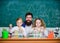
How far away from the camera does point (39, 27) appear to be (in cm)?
236

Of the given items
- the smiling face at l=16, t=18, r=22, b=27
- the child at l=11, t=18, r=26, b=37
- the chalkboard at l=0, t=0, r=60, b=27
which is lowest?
the child at l=11, t=18, r=26, b=37

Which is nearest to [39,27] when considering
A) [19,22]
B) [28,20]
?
[28,20]

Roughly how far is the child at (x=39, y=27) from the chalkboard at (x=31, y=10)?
67 millimetres

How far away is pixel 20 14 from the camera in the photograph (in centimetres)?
235

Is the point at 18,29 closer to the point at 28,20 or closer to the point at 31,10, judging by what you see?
the point at 28,20

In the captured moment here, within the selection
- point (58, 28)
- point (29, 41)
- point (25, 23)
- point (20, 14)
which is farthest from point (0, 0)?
point (58, 28)

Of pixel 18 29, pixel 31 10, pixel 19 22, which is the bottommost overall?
pixel 18 29

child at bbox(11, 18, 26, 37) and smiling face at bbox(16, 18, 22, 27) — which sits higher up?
smiling face at bbox(16, 18, 22, 27)

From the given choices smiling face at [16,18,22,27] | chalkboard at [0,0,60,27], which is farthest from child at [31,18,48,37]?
smiling face at [16,18,22,27]

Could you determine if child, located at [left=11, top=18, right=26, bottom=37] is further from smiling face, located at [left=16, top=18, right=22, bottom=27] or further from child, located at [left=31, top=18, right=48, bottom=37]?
child, located at [left=31, top=18, right=48, bottom=37]

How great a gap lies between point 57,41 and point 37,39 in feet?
1.02

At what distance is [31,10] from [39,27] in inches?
11.9

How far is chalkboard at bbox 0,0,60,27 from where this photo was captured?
A: 92.1 inches

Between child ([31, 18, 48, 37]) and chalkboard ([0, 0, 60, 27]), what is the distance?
0.07 meters
